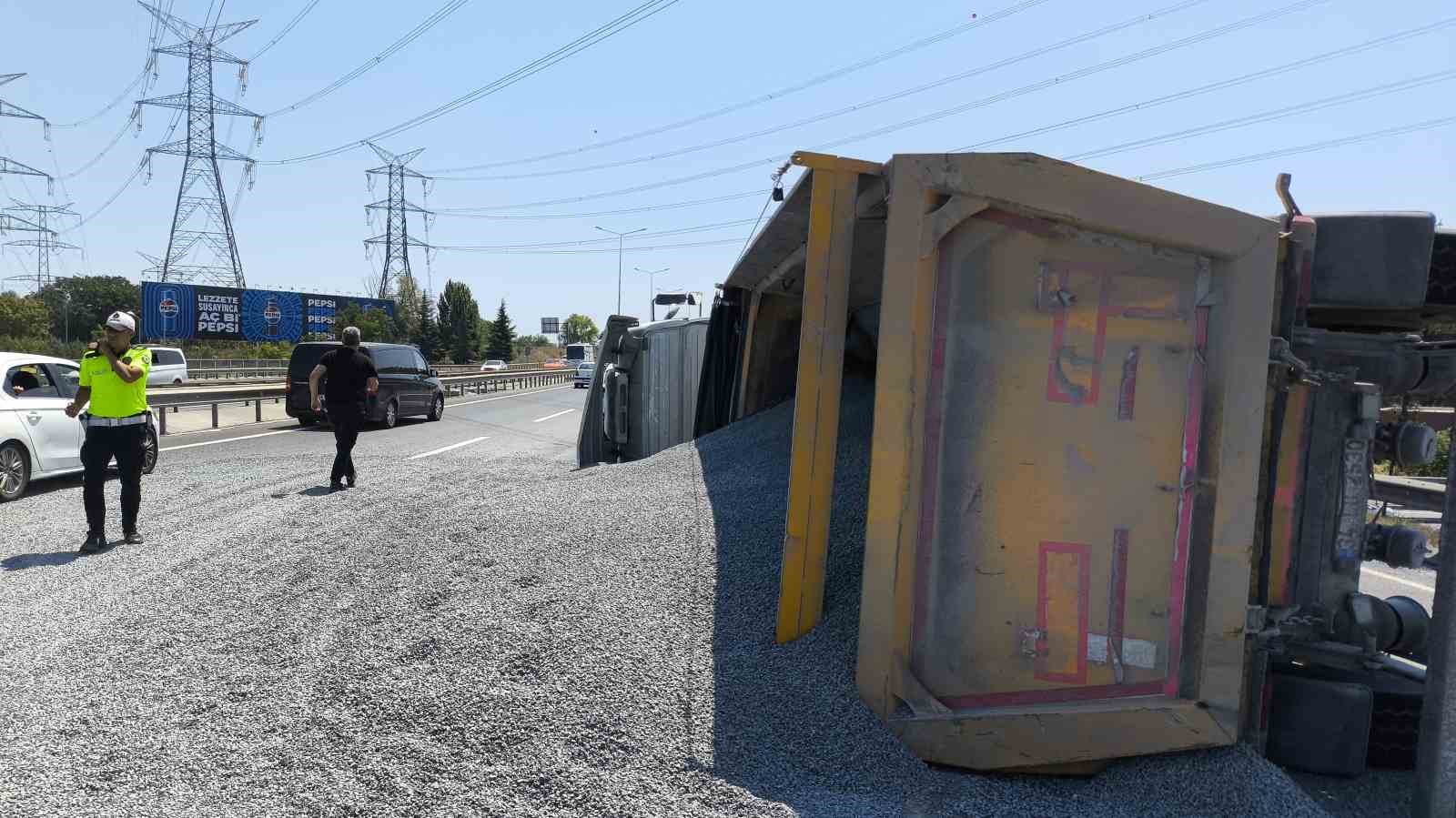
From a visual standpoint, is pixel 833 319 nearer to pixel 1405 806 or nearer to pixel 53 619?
pixel 1405 806

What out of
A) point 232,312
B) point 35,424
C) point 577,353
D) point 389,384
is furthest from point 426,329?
point 35,424

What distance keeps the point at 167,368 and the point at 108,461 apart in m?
24.8

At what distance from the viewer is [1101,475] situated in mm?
2936

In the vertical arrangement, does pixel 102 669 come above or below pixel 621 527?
below

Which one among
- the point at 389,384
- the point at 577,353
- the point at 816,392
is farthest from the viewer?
the point at 577,353

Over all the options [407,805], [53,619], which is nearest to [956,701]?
[407,805]

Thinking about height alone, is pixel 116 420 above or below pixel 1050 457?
below

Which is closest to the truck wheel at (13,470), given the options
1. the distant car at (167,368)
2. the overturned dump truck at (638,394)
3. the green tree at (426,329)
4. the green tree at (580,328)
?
the overturned dump truck at (638,394)

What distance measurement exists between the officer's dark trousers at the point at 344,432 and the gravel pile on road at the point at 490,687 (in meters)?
2.84

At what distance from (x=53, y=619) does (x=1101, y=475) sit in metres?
5.15

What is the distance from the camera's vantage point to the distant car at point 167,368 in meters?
26.5

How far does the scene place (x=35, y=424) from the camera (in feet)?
30.6

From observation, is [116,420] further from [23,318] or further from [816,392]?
[23,318]

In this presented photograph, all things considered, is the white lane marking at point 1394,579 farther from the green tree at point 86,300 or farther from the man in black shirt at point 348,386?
the green tree at point 86,300
